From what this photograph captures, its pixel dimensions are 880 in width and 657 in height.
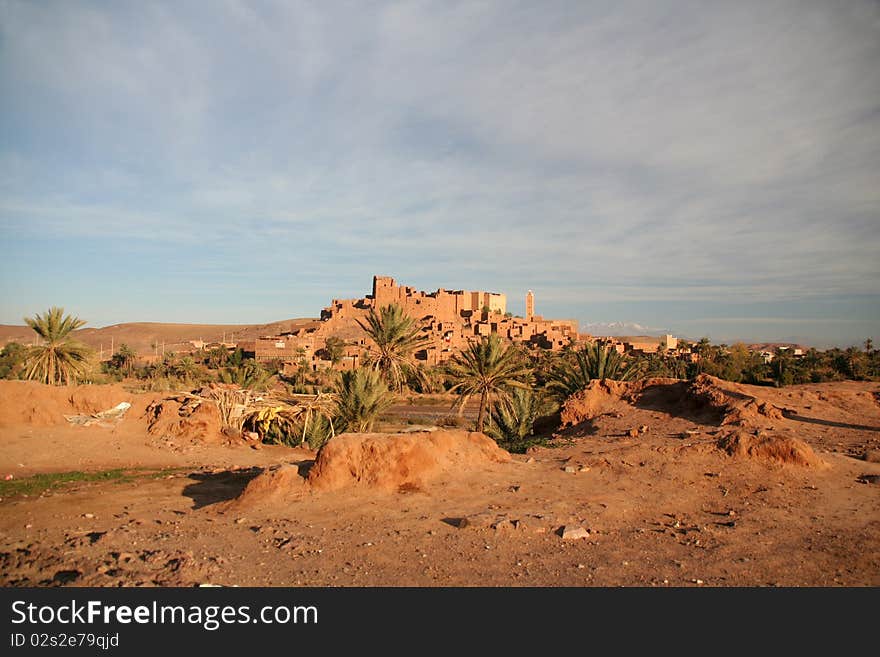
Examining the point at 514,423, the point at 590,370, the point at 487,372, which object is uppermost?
the point at 590,370

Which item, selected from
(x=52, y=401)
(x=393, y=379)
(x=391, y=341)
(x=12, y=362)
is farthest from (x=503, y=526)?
(x=12, y=362)

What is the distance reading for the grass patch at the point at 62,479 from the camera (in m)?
9.10

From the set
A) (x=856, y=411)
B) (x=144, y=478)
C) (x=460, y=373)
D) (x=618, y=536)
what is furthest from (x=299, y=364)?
(x=618, y=536)

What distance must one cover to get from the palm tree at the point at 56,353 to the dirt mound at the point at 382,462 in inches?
591

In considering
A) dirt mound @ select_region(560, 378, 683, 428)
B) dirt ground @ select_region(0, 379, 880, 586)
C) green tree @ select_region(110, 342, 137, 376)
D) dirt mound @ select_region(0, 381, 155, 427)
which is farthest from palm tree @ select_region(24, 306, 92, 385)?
green tree @ select_region(110, 342, 137, 376)

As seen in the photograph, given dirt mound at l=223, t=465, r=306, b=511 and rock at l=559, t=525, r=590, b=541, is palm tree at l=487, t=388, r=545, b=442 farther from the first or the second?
rock at l=559, t=525, r=590, b=541

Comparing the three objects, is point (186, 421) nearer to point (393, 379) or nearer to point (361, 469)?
point (393, 379)

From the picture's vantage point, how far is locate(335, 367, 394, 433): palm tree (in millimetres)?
15523

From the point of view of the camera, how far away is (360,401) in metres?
15.5

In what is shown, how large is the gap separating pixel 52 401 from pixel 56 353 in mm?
5850

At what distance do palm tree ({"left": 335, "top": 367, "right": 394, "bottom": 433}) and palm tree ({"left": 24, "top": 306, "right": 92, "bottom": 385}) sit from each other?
32.3 ft

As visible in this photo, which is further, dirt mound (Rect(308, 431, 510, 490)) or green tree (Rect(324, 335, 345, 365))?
green tree (Rect(324, 335, 345, 365))

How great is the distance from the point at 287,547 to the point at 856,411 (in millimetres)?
13056
